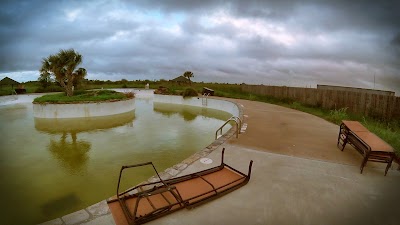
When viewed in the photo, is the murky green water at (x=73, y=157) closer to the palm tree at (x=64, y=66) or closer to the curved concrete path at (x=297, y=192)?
the curved concrete path at (x=297, y=192)

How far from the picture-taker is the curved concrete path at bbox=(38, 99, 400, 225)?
2.85m

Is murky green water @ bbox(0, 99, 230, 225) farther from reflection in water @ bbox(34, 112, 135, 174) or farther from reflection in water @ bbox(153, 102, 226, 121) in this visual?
reflection in water @ bbox(153, 102, 226, 121)

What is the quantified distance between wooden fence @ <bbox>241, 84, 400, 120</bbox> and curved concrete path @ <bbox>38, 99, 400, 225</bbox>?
642 cm

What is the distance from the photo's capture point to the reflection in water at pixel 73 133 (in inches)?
254

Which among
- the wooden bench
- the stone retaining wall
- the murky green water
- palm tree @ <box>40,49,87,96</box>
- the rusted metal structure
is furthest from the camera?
palm tree @ <box>40,49,87,96</box>

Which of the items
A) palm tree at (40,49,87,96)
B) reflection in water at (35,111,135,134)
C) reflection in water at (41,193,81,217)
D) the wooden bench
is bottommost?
reflection in water at (41,193,81,217)

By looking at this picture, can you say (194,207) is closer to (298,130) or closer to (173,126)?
(298,130)

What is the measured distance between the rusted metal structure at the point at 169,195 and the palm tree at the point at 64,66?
52.8ft

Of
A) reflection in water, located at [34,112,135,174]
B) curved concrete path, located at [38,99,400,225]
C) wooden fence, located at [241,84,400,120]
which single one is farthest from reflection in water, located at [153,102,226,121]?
curved concrete path, located at [38,99,400,225]

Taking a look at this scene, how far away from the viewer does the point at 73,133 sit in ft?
32.5

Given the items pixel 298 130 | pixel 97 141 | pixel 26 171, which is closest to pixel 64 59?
pixel 97 141

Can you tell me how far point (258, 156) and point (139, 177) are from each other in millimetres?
2805

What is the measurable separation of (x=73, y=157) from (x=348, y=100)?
1330cm

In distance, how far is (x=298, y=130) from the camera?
7.82 m
